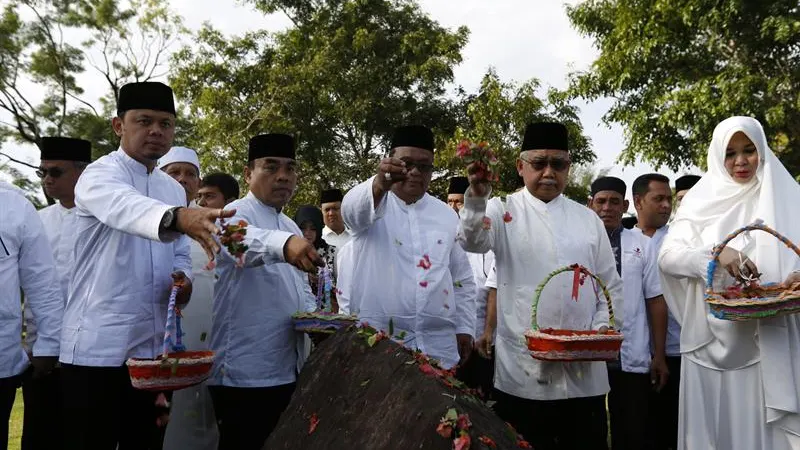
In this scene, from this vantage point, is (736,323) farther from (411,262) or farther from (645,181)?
(645,181)

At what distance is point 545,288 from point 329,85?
49.2 feet

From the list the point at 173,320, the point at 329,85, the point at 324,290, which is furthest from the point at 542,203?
the point at 329,85

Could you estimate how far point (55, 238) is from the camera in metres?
5.11

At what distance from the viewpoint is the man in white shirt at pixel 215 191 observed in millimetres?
5590

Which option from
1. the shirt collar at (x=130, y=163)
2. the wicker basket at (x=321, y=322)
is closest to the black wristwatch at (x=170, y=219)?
the shirt collar at (x=130, y=163)

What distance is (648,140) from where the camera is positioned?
41.7 feet

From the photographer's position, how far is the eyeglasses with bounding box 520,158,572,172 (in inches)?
165

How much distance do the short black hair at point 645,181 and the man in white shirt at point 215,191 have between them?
3.38m

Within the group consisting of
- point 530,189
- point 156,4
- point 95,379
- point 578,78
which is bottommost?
point 95,379

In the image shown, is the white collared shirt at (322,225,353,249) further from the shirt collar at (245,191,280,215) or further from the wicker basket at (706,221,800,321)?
the wicker basket at (706,221,800,321)

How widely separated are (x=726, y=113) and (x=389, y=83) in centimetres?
974

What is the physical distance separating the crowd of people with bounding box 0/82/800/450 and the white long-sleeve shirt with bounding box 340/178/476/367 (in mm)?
12

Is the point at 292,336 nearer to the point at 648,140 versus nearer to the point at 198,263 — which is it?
the point at 198,263

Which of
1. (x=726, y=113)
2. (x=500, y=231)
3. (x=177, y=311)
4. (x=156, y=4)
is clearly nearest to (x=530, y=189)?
(x=500, y=231)
